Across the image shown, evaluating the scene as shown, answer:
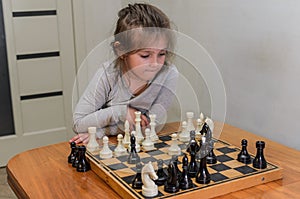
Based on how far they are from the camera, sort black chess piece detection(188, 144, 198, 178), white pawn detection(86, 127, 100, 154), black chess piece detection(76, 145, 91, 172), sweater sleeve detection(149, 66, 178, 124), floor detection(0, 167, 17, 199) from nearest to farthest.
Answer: black chess piece detection(188, 144, 198, 178)
black chess piece detection(76, 145, 91, 172)
white pawn detection(86, 127, 100, 154)
sweater sleeve detection(149, 66, 178, 124)
floor detection(0, 167, 17, 199)

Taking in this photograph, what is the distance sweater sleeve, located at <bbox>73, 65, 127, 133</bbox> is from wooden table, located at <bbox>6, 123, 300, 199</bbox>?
12cm

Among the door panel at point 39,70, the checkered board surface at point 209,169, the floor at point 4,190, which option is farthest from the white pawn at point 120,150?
the door panel at point 39,70

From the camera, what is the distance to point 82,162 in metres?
1.26

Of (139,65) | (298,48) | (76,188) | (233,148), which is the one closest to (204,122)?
(233,148)

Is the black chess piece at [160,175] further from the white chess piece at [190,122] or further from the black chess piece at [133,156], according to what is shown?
the white chess piece at [190,122]

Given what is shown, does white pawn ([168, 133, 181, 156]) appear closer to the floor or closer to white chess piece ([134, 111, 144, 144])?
white chess piece ([134, 111, 144, 144])

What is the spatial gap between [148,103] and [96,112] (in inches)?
8.4

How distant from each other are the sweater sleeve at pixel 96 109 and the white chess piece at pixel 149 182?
0.53 metres

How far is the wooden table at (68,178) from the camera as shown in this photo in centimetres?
110

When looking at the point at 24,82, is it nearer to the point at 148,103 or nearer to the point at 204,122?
the point at 148,103

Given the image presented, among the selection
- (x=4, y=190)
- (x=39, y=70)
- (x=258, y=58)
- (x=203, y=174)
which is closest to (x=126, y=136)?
(x=203, y=174)

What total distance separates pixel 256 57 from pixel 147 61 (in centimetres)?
52

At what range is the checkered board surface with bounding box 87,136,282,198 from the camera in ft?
3.52

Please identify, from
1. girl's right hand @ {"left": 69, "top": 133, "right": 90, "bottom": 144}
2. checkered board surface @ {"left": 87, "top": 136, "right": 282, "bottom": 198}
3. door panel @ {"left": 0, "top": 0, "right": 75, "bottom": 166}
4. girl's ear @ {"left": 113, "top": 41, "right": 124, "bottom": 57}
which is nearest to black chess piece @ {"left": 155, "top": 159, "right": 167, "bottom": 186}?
checkered board surface @ {"left": 87, "top": 136, "right": 282, "bottom": 198}
